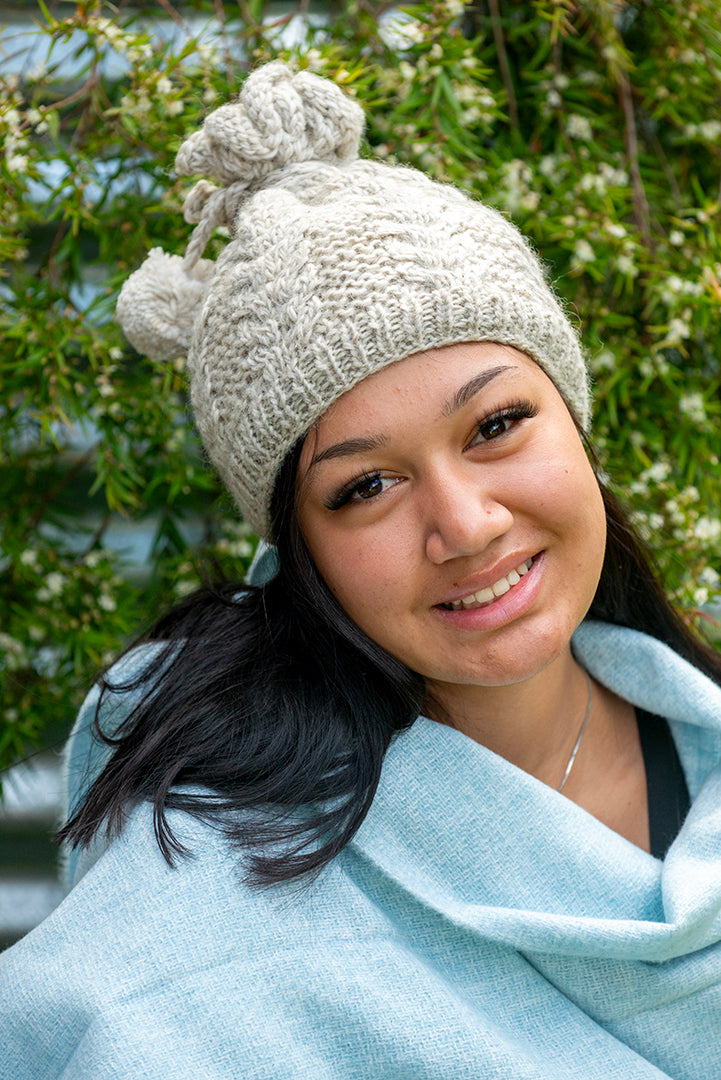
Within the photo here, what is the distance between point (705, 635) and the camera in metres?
2.32

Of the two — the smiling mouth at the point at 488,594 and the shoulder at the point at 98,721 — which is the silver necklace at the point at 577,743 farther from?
the shoulder at the point at 98,721

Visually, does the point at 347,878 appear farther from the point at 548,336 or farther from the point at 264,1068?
the point at 548,336

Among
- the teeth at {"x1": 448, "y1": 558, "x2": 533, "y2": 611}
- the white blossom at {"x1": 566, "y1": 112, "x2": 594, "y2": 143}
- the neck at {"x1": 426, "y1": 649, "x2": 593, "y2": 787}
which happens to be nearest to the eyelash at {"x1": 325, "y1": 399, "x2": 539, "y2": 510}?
the teeth at {"x1": 448, "y1": 558, "x2": 533, "y2": 611}

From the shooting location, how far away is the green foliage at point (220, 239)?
1992 millimetres

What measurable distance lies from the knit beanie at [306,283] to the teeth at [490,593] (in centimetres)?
34

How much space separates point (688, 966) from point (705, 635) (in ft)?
3.30

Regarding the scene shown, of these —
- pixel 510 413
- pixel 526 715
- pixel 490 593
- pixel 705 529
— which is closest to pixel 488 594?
pixel 490 593

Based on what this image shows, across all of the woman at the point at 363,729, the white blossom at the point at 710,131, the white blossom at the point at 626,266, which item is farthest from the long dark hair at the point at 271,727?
the white blossom at the point at 710,131

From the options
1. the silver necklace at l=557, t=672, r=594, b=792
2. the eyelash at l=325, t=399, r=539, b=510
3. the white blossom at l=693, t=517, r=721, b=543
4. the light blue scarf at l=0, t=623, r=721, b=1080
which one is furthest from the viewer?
the white blossom at l=693, t=517, r=721, b=543

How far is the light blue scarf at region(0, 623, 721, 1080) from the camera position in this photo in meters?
1.27

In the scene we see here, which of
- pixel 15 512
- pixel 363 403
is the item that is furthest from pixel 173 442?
pixel 363 403

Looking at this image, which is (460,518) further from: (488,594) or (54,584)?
(54,584)

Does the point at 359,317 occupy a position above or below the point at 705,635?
above

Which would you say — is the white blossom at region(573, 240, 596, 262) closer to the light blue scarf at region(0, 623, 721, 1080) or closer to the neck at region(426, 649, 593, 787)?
the neck at region(426, 649, 593, 787)
